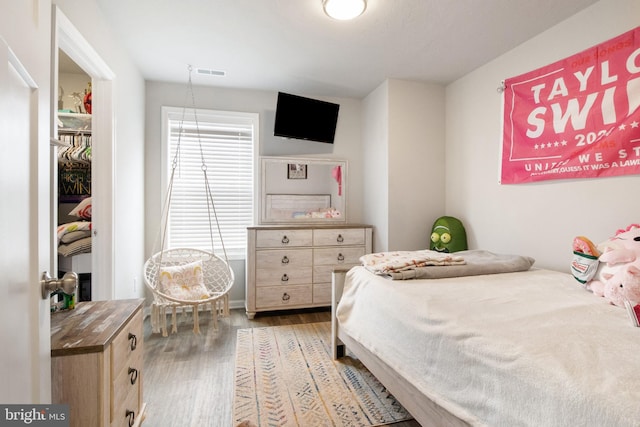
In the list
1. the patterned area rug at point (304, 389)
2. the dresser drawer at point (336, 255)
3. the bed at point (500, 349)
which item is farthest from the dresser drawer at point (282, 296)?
the bed at point (500, 349)

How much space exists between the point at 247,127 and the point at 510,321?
317 centimetres

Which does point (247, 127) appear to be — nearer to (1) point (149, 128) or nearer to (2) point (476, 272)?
(1) point (149, 128)

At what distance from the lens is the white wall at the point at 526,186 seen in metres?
1.86

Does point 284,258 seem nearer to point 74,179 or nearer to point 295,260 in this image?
point 295,260

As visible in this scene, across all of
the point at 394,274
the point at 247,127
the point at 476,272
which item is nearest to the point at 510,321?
the point at 394,274

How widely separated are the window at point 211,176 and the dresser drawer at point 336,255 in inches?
35.7

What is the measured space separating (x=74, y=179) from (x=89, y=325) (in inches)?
79.6

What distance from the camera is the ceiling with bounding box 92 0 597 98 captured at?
2.02m

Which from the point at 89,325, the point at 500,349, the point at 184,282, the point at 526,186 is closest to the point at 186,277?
the point at 184,282

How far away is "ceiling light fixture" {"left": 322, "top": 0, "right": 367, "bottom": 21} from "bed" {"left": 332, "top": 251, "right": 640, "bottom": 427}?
168 cm

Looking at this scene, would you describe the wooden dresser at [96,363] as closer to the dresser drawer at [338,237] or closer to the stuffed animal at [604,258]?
the dresser drawer at [338,237]

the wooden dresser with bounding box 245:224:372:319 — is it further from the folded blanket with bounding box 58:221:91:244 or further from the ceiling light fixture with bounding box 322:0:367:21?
the ceiling light fixture with bounding box 322:0:367:21

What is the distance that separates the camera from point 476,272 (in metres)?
1.95

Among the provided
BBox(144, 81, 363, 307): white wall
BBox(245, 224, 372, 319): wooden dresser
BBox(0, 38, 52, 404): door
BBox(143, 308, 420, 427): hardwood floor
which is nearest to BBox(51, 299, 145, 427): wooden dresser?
BBox(0, 38, 52, 404): door
